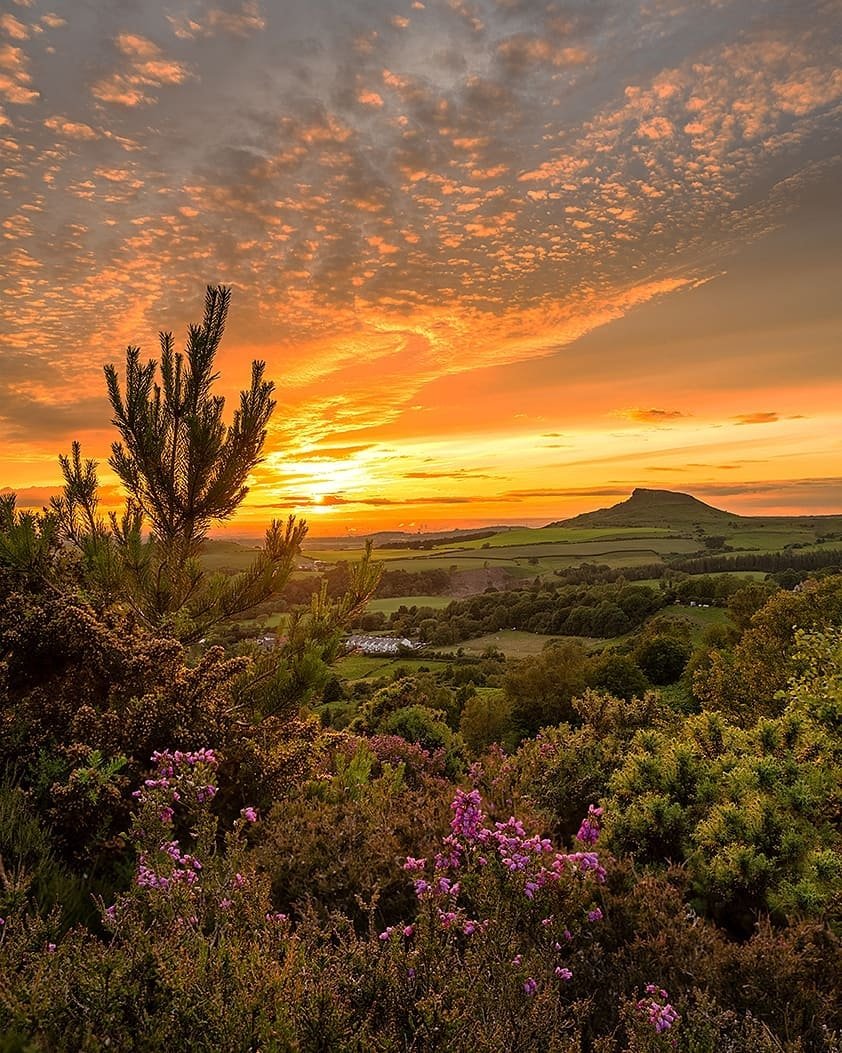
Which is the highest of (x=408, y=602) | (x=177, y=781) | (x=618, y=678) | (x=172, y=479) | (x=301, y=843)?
(x=172, y=479)

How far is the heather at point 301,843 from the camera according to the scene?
278cm

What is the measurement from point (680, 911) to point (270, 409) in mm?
8850

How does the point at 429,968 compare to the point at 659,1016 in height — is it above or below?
above

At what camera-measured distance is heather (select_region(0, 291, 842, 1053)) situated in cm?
278

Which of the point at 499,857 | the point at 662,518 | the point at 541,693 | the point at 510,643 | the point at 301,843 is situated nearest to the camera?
the point at 499,857

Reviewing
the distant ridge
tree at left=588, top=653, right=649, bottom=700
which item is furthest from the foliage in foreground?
the distant ridge

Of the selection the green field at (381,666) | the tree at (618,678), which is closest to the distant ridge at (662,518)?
the green field at (381,666)

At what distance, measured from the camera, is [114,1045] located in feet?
7.90

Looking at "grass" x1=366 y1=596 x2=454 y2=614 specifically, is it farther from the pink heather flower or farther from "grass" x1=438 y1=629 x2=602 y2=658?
the pink heather flower

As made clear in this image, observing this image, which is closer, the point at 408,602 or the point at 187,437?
the point at 187,437

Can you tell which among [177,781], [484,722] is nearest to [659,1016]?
[177,781]

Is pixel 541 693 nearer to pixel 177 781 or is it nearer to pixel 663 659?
pixel 663 659

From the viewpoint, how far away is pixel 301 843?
18.9ft

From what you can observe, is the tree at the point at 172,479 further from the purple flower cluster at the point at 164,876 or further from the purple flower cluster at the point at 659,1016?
the purple flower cluster at the point at 659,1016
